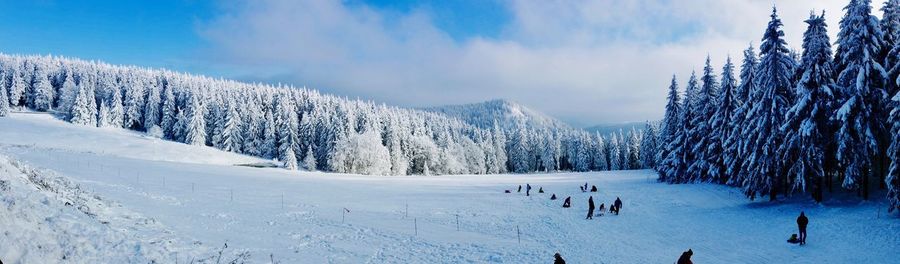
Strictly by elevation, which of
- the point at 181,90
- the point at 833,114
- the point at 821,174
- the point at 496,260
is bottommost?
the point at 496,260

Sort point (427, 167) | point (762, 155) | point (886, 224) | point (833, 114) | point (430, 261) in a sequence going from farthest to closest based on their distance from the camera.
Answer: point (427, 167) < point (762, 155) < point (833, 114) < point (886, 224) < point (430, 261)

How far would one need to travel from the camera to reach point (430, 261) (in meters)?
16.8

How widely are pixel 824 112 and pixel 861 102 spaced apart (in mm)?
2644

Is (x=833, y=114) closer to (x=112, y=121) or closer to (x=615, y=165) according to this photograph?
(x=615, y=165)

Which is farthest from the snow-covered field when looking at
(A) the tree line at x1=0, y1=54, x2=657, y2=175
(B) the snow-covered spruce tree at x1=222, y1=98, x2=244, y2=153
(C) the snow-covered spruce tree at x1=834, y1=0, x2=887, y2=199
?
(B) the snow-covered spruce tree at x1=222, y1=98, x2=244, y2=153

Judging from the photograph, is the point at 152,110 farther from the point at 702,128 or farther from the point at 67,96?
the point at 702,128

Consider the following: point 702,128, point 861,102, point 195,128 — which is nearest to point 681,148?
point 702,128

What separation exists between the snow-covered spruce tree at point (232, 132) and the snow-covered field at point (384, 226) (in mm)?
53943

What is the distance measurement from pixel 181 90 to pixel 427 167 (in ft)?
226

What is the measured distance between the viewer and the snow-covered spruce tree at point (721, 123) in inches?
1700

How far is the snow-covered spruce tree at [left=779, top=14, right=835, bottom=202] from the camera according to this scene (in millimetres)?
28000

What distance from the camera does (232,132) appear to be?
9175cm

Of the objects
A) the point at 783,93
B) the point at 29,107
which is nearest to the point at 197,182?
the point at 783,93

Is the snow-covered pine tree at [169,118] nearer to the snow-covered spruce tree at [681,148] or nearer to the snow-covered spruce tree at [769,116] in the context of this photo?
the snow-covered spruce tree at [681,148]
